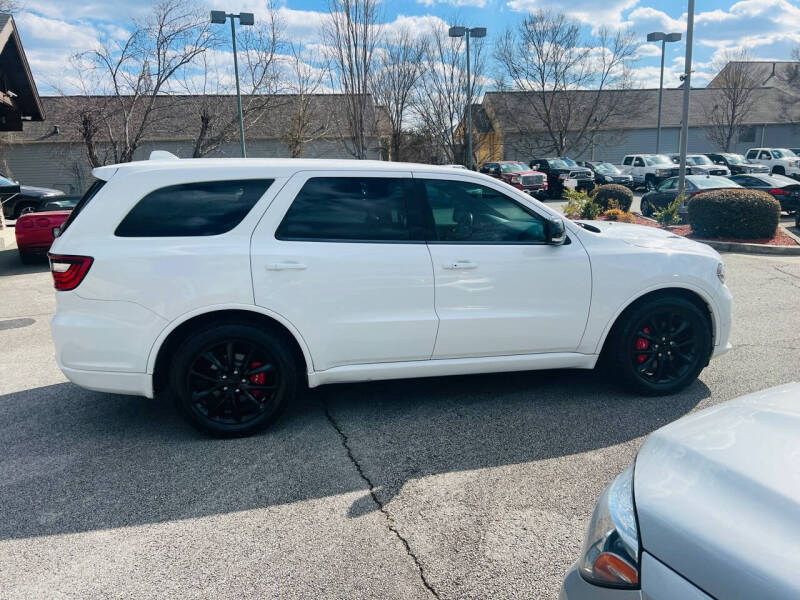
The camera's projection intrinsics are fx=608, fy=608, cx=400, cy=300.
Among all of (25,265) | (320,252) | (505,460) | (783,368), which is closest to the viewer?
(505,460)

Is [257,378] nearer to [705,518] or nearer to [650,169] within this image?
[705,518]

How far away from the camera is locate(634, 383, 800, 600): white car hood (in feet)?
4.41

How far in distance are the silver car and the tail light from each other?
11.0 feet

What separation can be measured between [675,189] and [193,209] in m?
18.3

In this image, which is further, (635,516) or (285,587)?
(285,587)

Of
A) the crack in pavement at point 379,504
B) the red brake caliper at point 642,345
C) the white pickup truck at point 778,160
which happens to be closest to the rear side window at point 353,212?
the crack in pavement at point 379,504

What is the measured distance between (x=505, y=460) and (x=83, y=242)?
9.85 feet

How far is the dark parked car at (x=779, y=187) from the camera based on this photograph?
18.0m

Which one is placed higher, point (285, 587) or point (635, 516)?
point (635, 516)

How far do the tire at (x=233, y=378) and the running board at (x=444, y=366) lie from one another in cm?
25

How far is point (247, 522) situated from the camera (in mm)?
3193

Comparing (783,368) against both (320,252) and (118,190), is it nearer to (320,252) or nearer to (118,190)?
(320,252)

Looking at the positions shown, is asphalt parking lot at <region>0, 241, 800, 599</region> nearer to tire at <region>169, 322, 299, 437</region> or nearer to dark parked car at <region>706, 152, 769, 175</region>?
tire at <region>169, 322, 299, 437</region>

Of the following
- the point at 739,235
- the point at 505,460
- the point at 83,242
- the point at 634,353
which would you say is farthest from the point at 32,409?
the point at 739,235
